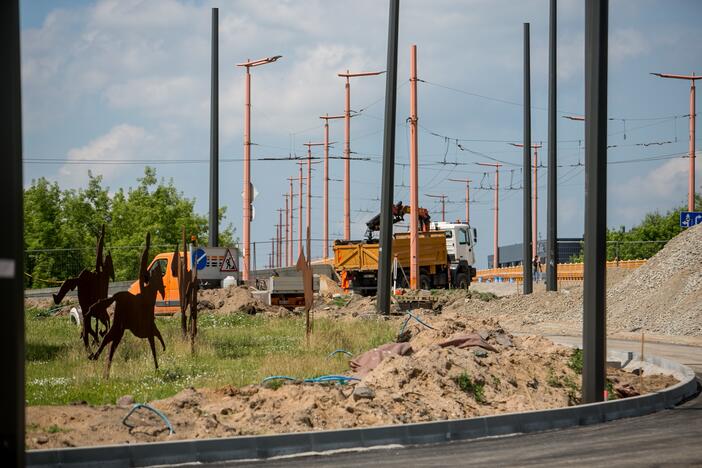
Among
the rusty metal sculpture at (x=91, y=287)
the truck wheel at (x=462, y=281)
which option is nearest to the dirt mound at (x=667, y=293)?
the truck wheel at (x=462, y=281)

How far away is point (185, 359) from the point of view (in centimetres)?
1934

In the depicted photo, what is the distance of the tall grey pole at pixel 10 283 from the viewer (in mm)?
4270

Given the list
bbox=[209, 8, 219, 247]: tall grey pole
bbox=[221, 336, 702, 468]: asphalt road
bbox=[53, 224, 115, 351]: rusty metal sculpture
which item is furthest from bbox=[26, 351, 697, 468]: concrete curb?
bbox=[209, 8, 219, 247]: tall grey pole

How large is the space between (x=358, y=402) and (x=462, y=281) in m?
43.1

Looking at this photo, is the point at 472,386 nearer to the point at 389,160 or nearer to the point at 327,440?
the point at 327,440

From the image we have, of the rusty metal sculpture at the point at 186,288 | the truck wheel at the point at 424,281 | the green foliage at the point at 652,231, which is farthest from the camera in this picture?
the green foliage at the point at 652,231

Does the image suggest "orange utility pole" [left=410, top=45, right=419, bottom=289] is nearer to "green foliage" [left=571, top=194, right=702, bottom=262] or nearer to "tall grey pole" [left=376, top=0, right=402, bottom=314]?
"tall grey pole" [left=376, top=0, right=402, bottom=314]

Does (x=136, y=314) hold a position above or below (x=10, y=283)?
below

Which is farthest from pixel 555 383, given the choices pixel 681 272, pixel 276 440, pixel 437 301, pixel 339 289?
pixel 339 289

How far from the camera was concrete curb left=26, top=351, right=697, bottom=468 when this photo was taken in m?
9.30

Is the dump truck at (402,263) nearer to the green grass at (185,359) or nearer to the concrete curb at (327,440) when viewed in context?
the green grass at (185,359)

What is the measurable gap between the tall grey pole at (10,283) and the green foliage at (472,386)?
30.5ft

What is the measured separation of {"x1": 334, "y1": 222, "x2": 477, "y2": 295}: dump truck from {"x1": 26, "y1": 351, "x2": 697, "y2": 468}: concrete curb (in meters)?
36.9

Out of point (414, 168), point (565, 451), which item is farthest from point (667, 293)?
point (565, 451)
